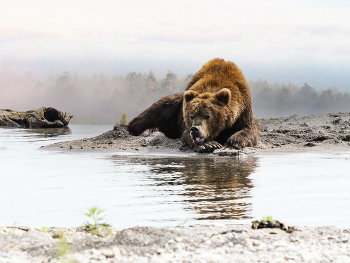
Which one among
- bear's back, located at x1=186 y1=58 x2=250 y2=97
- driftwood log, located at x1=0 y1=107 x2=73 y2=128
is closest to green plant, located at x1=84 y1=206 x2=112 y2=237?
bear's back, located at x1=186 y1=58 x2=250 y2=97

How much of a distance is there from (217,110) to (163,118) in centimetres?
283

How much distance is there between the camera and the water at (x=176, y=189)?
5133 mm

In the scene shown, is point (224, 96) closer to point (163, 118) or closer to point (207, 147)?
point (207, 147)

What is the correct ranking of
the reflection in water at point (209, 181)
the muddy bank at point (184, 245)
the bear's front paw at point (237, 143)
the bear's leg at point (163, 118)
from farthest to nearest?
the bear's leg at point (163, 118) < the bear's front paw at point (237, 143) < the reflection in water at point (209, 181) < the muddy bank at point (184, 245)

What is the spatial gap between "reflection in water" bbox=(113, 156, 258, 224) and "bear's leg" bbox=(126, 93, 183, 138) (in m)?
3.36

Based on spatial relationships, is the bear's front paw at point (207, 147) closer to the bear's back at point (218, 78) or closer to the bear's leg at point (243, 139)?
the bear's leg at point (243, 139)

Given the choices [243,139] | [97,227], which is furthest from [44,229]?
[243,139]

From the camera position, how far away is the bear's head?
10.9 m

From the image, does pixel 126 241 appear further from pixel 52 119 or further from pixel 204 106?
pixel 52 119

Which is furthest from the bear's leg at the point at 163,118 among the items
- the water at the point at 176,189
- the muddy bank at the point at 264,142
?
the water at the point at 176,189

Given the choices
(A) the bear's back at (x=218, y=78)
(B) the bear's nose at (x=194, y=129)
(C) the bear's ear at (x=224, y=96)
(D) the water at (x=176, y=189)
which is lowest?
(D) the water at (x=176, y=189)

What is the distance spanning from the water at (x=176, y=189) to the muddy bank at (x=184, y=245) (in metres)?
0.62

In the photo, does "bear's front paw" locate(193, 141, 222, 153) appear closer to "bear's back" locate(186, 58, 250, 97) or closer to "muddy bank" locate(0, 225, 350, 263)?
"bear's back" locate(186, 58, 250, 97)

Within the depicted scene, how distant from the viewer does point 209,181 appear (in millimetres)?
7137
